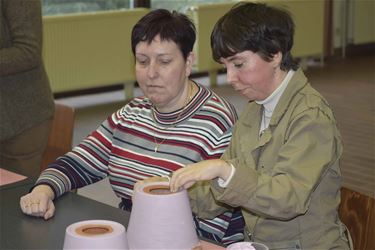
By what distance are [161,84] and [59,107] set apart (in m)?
0.84

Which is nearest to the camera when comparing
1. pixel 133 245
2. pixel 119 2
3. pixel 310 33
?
pixel 133 245

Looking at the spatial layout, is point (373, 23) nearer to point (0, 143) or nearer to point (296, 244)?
point (0, 143)

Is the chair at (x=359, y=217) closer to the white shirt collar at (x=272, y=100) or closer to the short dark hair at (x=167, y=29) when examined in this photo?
the white shirt collar at (x=272, y=100)

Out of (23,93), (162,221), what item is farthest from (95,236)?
(23,93)

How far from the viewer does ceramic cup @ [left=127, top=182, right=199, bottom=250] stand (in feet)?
5.44

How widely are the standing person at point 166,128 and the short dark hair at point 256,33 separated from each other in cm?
31

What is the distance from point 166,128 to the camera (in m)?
2.30

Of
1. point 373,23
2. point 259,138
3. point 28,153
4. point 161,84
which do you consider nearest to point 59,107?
point 28,153

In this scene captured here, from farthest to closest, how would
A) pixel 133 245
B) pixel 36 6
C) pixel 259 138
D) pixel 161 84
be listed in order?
pixel 36 6 < pixel 161 84 < pixel 259 138 < pixel 133 245

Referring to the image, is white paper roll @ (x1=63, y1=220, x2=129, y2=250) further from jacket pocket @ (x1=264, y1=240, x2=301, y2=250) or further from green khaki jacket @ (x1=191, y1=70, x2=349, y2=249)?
jacket pocket @ (x1=264, y1=240, x2=301, y2=250)

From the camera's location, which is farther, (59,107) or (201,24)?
(201,24)

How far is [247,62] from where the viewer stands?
192cm

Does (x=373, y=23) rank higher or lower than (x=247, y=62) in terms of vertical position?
lower

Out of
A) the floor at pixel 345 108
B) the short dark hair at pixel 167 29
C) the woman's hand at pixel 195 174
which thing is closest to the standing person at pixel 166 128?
the short dark hair at pixel 167 29
